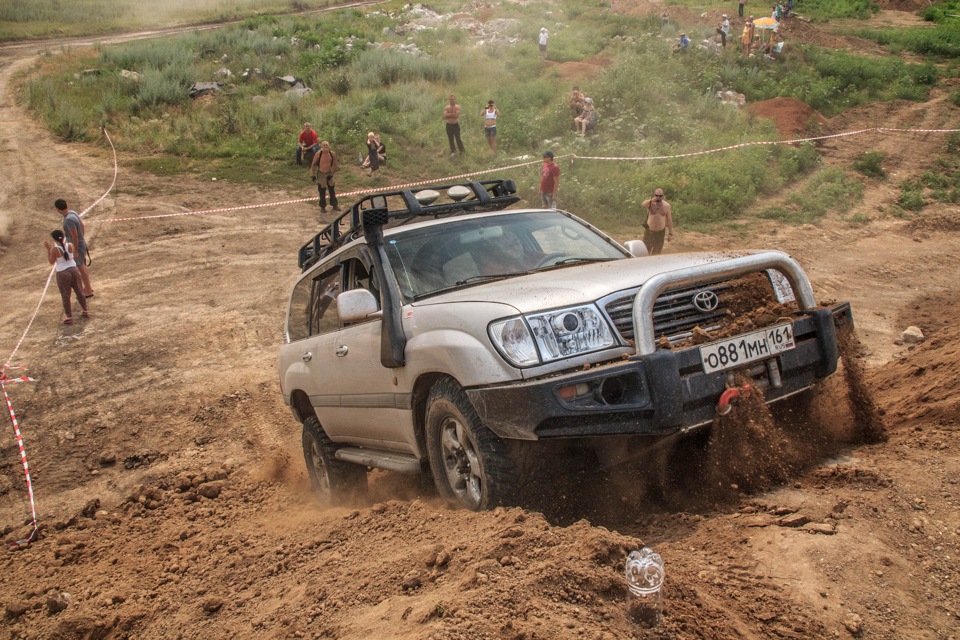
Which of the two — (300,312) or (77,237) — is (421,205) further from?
(77,237)

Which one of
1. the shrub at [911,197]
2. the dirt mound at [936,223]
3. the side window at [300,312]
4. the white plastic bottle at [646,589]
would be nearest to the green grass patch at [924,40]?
the shrub at [911,197]

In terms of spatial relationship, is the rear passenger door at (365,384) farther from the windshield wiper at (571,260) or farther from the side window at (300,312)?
the windshield wiper at (571,260)

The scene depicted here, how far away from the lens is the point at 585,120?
72.7 feet

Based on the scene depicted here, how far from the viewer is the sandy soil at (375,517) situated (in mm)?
3230

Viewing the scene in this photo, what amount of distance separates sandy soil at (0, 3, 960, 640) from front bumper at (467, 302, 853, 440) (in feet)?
1.43

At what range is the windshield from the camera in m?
5.28

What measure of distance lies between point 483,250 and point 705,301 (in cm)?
→ 159

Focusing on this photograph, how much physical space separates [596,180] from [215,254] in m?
8.22

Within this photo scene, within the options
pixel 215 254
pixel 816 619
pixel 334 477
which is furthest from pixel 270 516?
pixel 215 254

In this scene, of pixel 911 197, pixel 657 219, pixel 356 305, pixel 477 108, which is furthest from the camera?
pixel 477 108

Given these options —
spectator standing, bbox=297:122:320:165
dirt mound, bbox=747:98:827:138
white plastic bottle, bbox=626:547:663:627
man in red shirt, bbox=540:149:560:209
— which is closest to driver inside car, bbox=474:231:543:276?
white plastic bottle, bbox=626:547:663:627

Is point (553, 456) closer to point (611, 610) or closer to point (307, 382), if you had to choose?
point (611, 610)

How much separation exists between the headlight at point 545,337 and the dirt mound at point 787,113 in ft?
68.7

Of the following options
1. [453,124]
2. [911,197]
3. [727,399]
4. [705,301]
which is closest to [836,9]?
[911,197]
